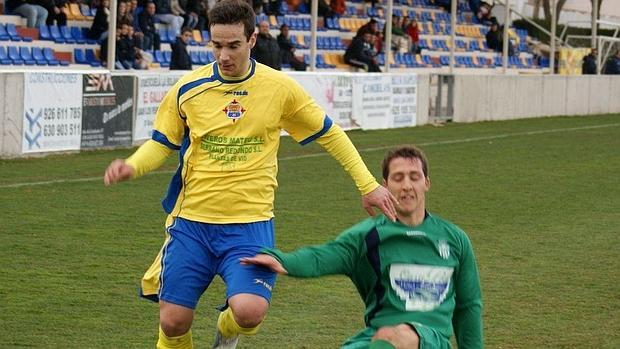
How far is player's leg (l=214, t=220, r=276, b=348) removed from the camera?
217 inches

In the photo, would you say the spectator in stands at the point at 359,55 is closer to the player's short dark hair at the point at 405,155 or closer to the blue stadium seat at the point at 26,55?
the blue stadium seat at the point at 26,55

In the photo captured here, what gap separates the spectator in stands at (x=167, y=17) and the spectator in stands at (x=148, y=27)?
1163mm

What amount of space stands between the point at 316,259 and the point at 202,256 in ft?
4.23

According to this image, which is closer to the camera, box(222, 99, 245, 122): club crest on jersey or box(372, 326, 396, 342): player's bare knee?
box(372, 326, 396, 342): player's bare knee

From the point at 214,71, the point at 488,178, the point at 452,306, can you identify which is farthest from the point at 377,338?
the point at 488,178

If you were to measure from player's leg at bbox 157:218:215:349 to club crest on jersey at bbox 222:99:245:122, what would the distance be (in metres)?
0.52

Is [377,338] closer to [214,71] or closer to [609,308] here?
[214,71]

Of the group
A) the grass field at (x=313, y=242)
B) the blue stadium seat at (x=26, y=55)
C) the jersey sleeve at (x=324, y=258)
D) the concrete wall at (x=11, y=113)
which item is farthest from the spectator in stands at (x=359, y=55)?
the jersey sleeve at (x=324, y=258)

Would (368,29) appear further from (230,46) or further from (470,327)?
(470,327)

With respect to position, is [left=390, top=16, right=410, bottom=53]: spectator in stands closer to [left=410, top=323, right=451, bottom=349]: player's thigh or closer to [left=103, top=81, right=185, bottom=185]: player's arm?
[left=103, top=81, right=185, bottom=185]: player's arm

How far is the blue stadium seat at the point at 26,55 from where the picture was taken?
20.3 m

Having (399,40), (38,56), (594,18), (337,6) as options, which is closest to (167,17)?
(38,56)

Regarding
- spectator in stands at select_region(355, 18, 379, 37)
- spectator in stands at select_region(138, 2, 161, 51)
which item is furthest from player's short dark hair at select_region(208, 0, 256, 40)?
spectator in stands at select_region(355, 18, 379, 37)

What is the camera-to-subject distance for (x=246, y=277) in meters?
5.52
